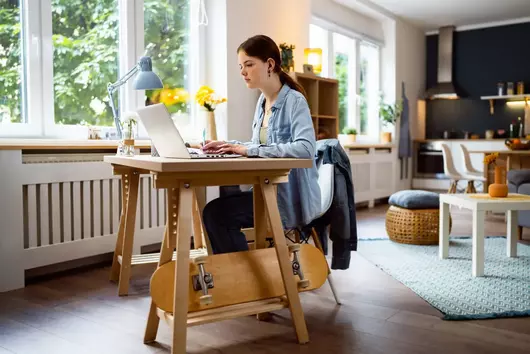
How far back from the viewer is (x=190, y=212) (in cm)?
189

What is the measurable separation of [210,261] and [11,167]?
1.50 m

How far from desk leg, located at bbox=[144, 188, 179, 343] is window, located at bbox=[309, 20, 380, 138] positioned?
502 cm

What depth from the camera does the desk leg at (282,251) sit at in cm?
206

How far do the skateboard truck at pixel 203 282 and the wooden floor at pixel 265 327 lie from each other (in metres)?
0.22

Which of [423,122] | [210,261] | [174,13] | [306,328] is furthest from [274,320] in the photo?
[423,122]

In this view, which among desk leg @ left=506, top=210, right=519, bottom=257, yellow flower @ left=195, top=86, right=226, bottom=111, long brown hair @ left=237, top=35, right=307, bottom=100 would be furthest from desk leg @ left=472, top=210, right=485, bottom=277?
yellow flower @ left=195, top=86, right=226, bottom=111

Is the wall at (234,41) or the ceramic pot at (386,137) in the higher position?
the wall at (234,41)

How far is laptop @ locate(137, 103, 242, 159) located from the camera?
6.28 ft

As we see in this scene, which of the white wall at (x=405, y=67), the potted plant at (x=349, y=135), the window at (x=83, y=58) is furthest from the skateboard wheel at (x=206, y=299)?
the white wall at (x=405, y=67)

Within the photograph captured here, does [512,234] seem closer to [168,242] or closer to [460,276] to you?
[460,276]

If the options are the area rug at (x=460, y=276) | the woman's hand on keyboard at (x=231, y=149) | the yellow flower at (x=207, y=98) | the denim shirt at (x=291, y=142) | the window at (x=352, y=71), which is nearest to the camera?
the woman's hand on keyboard at (x=231, y=149)

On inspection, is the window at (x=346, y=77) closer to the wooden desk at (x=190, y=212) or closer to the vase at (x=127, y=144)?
the vase at (x=127, y=144)

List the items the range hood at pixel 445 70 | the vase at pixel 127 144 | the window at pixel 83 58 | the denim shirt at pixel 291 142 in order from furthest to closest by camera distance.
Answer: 1. the range hood at pixel 445 70
2. the window at pixel 83 58
3. the vase at pixel 127 144
4. the denim shirt at pixel 291 142

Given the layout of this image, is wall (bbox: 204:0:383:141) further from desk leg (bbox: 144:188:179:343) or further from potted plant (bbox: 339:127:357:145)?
desk leg (bbox: 144:188:179:343)
